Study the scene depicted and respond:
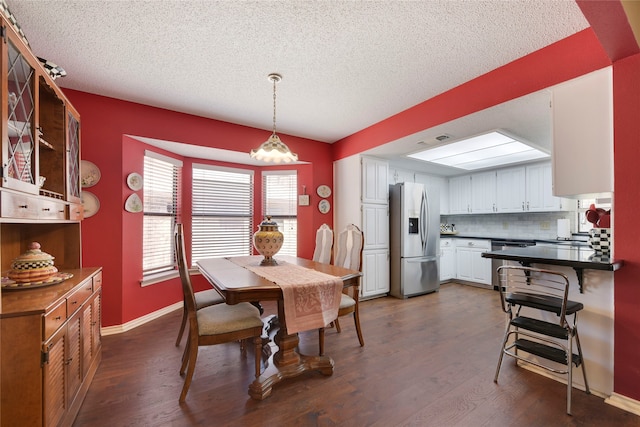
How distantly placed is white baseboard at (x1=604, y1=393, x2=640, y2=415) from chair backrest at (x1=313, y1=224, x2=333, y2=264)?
7.75 ft

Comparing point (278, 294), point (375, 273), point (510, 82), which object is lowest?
point (375, 273)

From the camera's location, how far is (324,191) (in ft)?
14.9

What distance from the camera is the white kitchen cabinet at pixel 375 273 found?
4180 millimetres

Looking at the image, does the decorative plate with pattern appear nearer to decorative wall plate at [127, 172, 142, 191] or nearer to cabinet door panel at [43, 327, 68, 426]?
cabinet door panel at [43, 327, 68, 426]

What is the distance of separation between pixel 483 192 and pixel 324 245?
3728 millimetres

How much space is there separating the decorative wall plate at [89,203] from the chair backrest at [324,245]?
2.39 m

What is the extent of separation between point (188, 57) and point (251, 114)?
1.19 meters

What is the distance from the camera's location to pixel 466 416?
5.56 feet

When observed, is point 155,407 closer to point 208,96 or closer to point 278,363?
point 278,363

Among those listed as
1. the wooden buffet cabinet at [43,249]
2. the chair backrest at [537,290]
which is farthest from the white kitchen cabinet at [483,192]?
the wooden buffet cabinet at [43,249]

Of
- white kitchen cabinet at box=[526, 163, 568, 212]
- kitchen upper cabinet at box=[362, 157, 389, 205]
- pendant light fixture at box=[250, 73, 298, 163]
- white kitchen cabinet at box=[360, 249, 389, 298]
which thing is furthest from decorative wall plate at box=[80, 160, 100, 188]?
white kitchen cabinet at box=[526, 163, 568, 212]

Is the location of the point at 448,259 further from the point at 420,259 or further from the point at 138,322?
the point at 138,322

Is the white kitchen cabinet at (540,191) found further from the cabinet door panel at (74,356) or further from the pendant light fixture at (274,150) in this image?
the cabinet door panel at (74,356)

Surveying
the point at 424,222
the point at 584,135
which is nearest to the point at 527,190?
the point at 424,222
